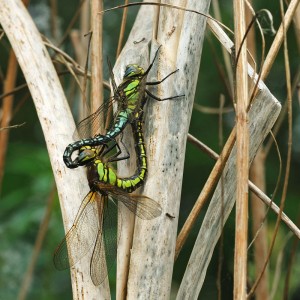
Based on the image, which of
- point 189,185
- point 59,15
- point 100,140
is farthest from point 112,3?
point 100,140

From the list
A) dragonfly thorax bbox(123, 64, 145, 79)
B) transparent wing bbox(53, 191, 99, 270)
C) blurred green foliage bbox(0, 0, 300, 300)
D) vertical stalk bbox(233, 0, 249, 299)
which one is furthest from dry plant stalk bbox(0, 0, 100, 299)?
blurred green foliage bbox(0, 0, 300, 300)

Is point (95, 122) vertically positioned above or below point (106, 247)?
above

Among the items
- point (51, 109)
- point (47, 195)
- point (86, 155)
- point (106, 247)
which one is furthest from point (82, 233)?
point (47, 195)

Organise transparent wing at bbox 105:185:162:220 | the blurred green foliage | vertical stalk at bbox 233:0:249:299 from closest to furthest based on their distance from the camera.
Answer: vertical stalk at bbox 233:0:249:299
transparent wing at bbox 105:185:162:220
the blurred green foliage

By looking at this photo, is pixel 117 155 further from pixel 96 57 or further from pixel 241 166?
pixel 241 166

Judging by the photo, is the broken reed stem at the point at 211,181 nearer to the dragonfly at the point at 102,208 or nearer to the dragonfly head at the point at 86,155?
the dragonfly at the point at 102,208

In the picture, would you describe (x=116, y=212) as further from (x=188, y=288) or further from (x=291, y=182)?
(x=291, y=182)

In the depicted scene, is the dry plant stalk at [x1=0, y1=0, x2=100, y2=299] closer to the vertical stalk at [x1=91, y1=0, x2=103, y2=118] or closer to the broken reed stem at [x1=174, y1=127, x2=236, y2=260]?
the vertical stalk at [x1=91, y1=0, x2=103, y2=118]

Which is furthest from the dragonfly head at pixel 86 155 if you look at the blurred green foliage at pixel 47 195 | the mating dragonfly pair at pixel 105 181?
the blurred green foliage at pixel 47 195
